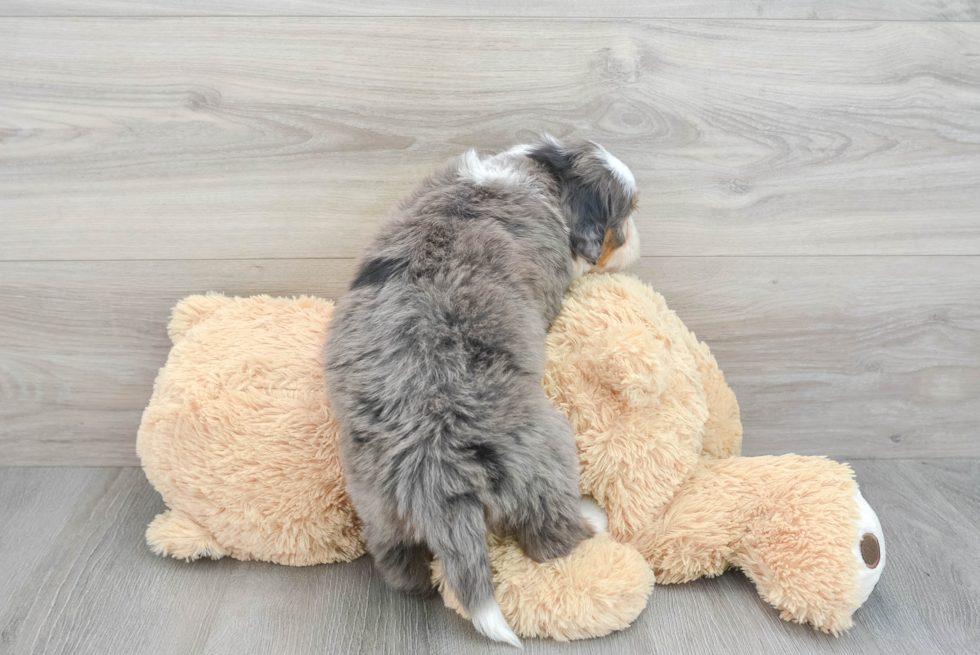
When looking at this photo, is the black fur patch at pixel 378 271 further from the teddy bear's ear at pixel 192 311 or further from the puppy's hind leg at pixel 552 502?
the teddy bear's ear at pixel 192 311

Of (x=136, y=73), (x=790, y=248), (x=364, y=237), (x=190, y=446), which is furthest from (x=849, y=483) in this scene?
(x=136, y=73)

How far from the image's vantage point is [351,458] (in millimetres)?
960

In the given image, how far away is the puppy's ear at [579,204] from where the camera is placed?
1.11m

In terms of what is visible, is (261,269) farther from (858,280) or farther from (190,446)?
(858,280)

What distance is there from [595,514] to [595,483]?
6cm

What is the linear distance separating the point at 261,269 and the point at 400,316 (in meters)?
0.52

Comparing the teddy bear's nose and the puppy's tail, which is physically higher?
the puppy's tail

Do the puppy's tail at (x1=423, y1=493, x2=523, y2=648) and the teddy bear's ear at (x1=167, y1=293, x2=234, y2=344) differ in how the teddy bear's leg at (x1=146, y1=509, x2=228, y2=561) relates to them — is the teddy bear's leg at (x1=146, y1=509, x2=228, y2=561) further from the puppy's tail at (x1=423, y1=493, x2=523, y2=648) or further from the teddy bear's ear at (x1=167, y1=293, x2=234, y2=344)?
the puppy's tail at (x1=423, y1=493, x2=523, y2=648)

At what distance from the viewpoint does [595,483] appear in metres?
1.08

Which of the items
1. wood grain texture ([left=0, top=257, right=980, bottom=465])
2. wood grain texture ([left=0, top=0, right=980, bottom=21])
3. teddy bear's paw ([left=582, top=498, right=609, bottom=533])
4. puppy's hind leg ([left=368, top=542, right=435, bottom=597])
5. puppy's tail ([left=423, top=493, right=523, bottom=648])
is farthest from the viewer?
wood grain texture ([left=0, top=257, right=980, bottom=465])

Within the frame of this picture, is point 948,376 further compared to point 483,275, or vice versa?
point 948,376

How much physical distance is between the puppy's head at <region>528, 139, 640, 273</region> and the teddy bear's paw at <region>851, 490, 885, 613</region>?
574 mm

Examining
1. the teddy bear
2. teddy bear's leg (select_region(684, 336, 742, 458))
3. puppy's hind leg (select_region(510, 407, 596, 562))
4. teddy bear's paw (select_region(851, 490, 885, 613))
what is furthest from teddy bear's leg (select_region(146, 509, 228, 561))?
teddy bear's paw (select_region(851, 490, 885, 613))

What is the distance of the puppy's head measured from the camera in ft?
3.62
